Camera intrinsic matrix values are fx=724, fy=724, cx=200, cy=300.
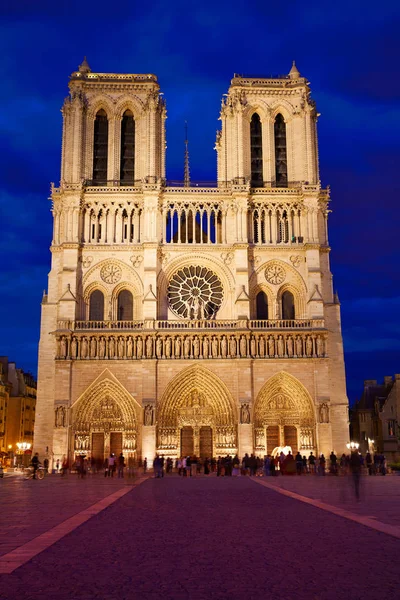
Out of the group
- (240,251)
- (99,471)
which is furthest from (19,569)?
(240,251)

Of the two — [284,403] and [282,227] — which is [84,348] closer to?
[284,403]

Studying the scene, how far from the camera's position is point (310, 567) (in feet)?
24.9

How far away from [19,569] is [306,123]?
142ft

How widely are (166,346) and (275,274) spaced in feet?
28.0

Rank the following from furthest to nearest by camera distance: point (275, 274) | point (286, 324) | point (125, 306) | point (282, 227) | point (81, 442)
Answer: point (282, 227) → point (275, 274) → point (125, 306) → point (286, 324) → point (81, 442)

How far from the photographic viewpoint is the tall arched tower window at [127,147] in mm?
47812

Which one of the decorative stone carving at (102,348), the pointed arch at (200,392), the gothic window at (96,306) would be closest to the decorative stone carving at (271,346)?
the pointed arch at (200,392)

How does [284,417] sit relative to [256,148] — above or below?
below

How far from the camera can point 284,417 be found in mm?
43344

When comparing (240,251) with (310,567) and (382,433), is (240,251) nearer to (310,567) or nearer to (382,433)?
(382,433)

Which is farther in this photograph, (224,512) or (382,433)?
(382,433)

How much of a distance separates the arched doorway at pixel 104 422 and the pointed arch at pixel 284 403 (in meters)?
7.55

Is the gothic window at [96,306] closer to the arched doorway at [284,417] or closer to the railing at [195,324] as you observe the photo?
the railing at [195,324]

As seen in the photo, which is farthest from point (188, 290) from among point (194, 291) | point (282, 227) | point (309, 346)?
point (309, 346)
